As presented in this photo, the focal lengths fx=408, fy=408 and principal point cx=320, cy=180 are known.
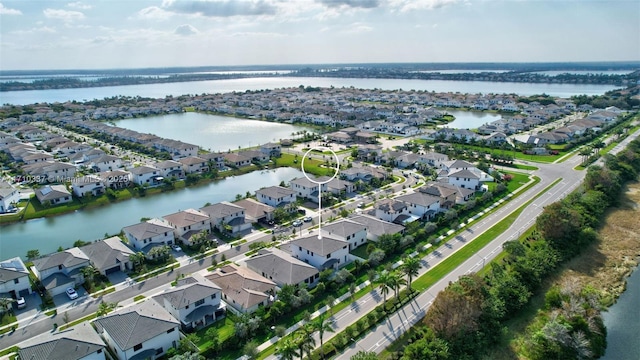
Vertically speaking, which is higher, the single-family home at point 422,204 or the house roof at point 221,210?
the house roof at point 221,210

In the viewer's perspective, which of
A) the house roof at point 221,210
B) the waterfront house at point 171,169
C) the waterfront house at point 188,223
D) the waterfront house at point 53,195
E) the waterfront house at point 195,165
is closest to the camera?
the waterfront house at point 188,223

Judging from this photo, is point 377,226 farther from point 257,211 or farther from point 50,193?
point 50,193

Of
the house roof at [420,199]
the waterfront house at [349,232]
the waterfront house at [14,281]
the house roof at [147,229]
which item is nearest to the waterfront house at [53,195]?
the house roof at [147,229]

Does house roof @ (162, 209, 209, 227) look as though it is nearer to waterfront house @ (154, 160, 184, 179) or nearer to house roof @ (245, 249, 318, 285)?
house roof @ (245, 249, 318, 285)

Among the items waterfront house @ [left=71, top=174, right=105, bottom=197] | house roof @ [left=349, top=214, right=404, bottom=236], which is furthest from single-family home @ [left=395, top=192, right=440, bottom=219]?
waterfront house @ [left=71, top=174, right=105, bottom=197]

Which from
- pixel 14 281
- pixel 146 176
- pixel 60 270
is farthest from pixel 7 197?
pixel 14 281

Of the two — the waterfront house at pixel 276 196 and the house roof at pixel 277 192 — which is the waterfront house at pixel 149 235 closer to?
the waterfront house at pixel 276 196
